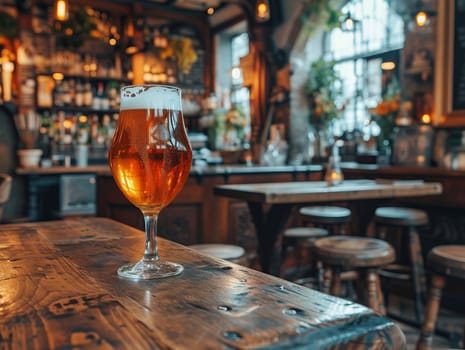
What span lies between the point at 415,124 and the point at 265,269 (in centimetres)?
239

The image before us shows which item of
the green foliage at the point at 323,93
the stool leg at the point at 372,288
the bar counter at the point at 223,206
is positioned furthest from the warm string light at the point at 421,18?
the stool leg at the point at 372,288

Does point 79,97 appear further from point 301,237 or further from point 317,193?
point 317,193

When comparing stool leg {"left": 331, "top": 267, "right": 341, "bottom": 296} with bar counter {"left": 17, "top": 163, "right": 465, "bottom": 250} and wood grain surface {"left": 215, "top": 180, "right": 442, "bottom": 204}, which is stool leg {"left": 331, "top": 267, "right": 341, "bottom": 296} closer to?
wood grain surface {"left": 215, "top": 180, "right": 442, "bottom": 204}

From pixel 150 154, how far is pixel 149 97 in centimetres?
8

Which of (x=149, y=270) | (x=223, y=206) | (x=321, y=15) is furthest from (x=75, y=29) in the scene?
(x=149, y=270)

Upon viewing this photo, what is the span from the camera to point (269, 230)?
2463 millimetres

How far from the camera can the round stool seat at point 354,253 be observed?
2.06 metres

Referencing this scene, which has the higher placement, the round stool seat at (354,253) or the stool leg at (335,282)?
the round stool seat at (354,253)

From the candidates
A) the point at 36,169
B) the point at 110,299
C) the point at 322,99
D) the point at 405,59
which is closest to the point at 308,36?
the point at 322,99

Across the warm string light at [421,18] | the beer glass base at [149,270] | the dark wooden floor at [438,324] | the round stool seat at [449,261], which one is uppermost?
the warm string light at [421,18]

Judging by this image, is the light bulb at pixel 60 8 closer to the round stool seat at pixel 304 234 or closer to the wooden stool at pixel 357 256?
the round stool seat at pixel 304 234

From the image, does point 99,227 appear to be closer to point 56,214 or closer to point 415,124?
point 415,124

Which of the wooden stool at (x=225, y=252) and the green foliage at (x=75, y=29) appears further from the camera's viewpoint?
the green foliage at (x=75, y=29)

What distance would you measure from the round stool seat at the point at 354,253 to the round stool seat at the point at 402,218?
0.88 metres
